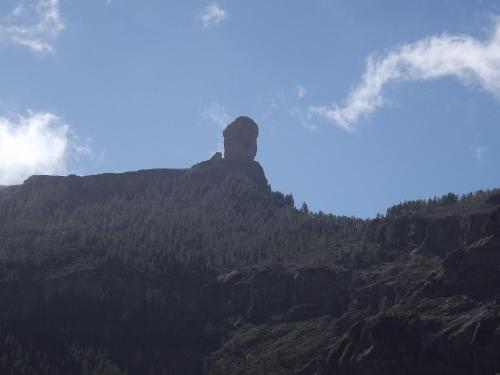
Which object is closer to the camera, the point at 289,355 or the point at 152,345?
the point at 289,355

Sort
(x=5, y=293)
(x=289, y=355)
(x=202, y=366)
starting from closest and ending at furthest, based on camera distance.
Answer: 1. (x=289, y=355)
2. (x=202, y=366)
3. (x=5, y=293)

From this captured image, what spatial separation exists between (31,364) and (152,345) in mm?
27342

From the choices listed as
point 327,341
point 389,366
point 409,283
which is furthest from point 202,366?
point 389,366

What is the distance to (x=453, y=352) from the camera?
135250 millimetres

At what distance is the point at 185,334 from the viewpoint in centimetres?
19462

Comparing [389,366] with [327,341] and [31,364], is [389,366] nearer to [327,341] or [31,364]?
[327,341]

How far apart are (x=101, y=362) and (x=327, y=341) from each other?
40.5 metres

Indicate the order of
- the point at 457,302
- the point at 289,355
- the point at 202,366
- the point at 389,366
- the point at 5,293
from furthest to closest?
the point at 5,293
the point at 202,366
the point at 289,355
the point at 457,302
the point at 389,366

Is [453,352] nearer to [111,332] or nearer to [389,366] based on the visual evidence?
[389,366]

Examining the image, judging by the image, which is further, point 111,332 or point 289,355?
point 111,332

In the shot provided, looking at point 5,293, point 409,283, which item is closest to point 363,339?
point 409,283

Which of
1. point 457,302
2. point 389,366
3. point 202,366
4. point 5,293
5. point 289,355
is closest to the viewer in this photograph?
point 389,366

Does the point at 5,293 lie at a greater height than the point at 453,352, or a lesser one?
greater

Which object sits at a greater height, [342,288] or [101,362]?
[342,288]
